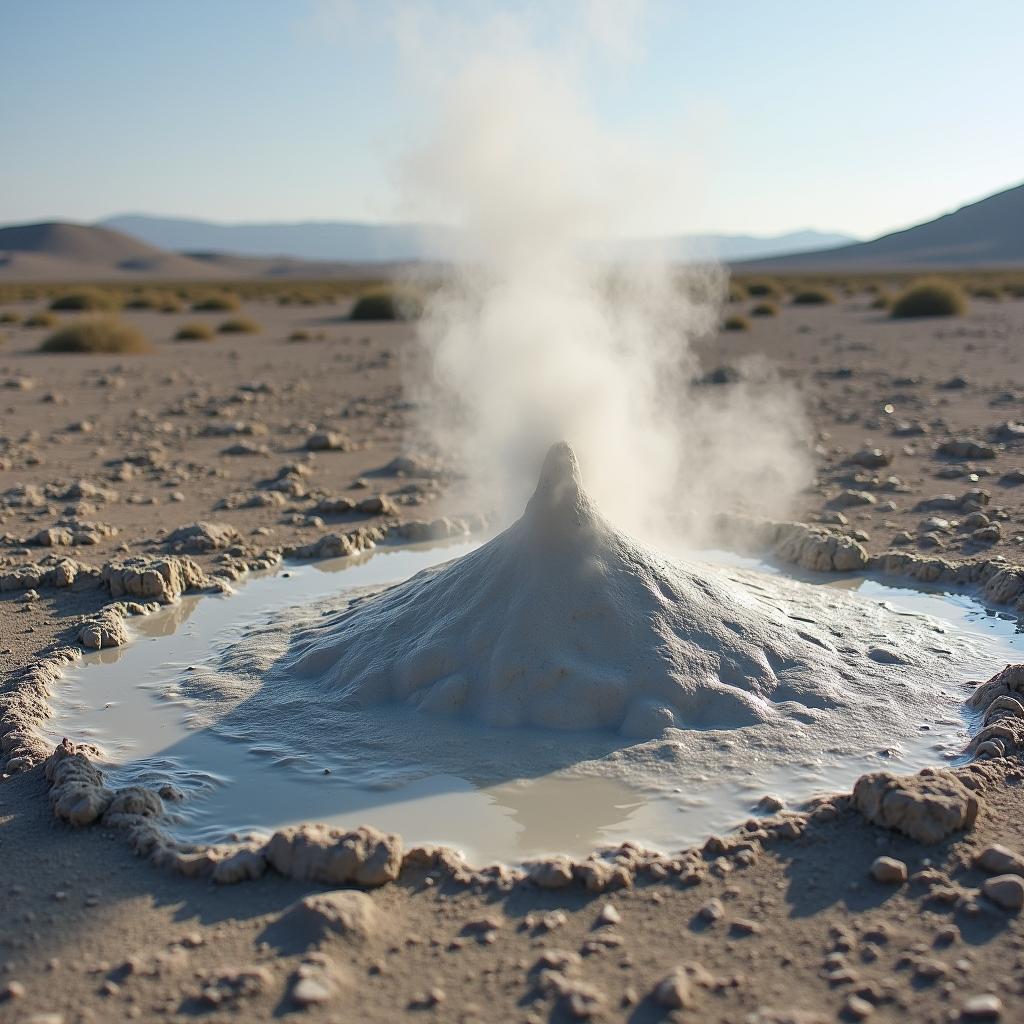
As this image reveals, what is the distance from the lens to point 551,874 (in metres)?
2.85

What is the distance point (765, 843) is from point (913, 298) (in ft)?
66.8

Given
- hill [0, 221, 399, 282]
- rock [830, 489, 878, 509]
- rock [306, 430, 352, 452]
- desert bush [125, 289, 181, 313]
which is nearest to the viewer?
rock [830, 489, 878, 509]

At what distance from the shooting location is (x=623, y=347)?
6688 mm

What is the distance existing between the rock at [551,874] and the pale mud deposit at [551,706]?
0.18 m

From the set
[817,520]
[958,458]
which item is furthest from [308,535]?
[958,458]

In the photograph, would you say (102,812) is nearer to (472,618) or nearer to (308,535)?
(472,618)

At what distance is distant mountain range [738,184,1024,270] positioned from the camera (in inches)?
3073

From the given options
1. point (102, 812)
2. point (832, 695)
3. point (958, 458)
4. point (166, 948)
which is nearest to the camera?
point (166, 948)

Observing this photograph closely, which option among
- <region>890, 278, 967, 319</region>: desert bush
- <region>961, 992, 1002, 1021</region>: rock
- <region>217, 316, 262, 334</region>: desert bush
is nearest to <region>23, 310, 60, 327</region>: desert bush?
<region>217, 316, 262, 334</region>: desert bush

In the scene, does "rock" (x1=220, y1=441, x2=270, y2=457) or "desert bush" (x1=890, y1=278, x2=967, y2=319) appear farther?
"desert bush" (x1=890, y1=278, x2=967, y2=319)

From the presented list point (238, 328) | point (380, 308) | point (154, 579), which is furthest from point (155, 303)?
point (154, 579)

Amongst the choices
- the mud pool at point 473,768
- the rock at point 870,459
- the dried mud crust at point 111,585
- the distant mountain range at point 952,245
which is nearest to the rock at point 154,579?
the dried mud crust at point 111,585

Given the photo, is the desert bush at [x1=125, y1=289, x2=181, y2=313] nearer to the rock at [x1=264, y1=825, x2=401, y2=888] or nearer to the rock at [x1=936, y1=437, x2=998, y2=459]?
the rock at [x1=936, y1=437, x2=998, y2=459]

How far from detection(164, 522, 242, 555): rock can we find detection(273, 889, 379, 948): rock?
12.5 feet
